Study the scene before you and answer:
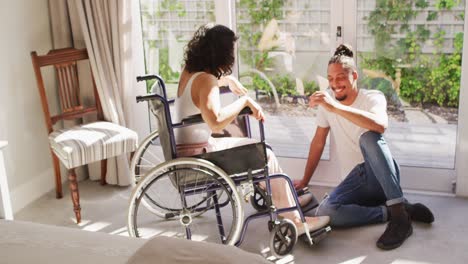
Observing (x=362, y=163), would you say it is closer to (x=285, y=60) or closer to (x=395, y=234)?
(x=395, y=234)

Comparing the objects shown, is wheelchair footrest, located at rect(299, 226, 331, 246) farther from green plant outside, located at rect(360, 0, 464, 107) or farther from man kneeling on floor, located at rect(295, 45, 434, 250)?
green plant outside, located at rect(360, 0, 464, 107)

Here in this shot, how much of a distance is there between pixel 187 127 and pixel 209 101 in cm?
24

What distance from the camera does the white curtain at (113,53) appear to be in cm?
389

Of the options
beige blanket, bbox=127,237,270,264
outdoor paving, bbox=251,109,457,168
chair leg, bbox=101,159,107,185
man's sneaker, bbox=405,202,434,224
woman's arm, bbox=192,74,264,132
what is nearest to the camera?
beige blanket, bbox=127,237,270,264

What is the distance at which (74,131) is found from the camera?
3.77m

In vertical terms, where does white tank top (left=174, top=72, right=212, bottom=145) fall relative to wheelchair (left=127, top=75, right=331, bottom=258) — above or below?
above

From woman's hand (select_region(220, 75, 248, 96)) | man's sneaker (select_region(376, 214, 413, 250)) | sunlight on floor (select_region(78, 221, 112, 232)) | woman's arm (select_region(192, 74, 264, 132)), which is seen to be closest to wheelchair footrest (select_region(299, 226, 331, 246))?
man's sneaker (select_region(376, 214, 413, 250))

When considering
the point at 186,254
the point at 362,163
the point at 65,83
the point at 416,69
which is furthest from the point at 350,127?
the point at 186,254

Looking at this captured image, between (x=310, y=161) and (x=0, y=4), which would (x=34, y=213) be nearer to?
(x=0, y=4)

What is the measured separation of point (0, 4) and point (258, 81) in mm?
1535

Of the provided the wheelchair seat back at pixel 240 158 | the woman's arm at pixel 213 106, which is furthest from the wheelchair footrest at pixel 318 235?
the woman's arm at pixel 213 106

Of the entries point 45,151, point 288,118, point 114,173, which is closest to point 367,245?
point 288,118

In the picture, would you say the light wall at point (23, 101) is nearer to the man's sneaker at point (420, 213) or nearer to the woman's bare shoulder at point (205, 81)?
the woman's bare shoulder at point (205, 81)

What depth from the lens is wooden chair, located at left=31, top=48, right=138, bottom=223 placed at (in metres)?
3.61
